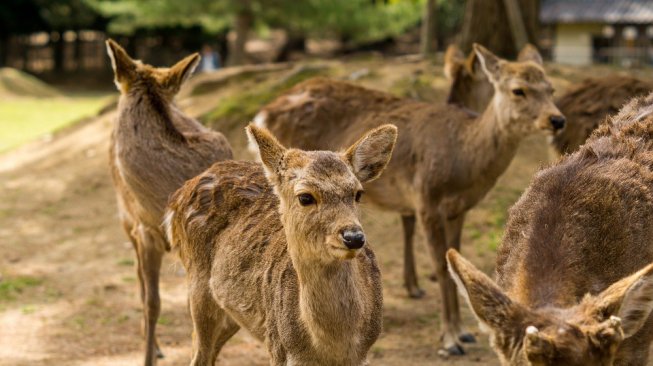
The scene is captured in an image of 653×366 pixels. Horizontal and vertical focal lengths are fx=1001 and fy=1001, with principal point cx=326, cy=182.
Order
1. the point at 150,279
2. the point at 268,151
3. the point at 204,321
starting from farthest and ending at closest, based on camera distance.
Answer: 1. the point at 150,279
2. the point at 204,321
3. the point at 268,151

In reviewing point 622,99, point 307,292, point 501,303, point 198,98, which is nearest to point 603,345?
point 501,303

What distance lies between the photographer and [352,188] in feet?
16.5

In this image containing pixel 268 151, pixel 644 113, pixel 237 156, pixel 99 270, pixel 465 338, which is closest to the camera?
pixel 268 151

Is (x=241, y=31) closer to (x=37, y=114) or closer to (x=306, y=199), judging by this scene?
(x=37, y=114)

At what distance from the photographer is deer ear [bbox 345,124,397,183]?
533 centimetres

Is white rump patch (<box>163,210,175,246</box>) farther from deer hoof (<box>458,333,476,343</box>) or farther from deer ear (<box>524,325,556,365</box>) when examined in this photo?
deer ear (<box>524,325,556,365</box>)

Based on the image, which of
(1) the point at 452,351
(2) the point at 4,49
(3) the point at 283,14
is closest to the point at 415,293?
(1) the point at 452,351

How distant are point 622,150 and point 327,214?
1808 mm

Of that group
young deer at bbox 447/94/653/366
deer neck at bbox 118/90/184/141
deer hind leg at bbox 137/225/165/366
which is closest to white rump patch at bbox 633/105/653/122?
young deer at bbox 447/94/653/366

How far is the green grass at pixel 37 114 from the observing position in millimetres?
19594

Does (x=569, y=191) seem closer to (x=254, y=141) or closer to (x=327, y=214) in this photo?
(x=327, y=214)

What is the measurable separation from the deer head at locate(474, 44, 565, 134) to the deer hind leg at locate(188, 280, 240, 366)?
354 centimetres

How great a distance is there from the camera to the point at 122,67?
7.80 m

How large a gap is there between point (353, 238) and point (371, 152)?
2.61ft
